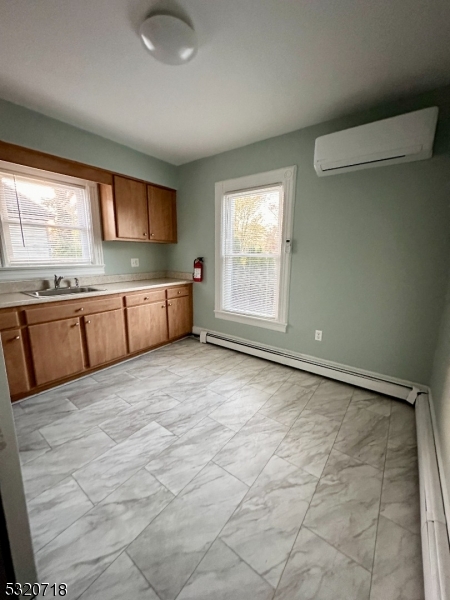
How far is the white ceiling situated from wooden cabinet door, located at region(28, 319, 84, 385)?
195cm

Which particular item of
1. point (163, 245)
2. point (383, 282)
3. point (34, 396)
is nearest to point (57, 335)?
point (34, 396)

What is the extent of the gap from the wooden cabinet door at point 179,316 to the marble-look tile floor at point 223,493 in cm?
127

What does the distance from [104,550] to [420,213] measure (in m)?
2.96

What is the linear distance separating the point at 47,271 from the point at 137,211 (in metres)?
1.27

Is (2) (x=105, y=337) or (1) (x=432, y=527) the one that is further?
(2) (x=105, y=337)

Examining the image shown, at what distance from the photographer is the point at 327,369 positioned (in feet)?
8.36

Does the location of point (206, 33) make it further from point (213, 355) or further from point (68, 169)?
point (213, 355)

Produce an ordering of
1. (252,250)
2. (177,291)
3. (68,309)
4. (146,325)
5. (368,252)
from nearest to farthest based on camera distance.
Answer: (368,252), (68,309), (252,250), (146,325), (177,291)

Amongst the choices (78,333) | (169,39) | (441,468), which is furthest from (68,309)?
(441,468)

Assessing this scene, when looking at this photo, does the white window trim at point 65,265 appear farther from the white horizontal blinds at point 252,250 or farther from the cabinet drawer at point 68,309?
the white horizontal blinds at point 252,250

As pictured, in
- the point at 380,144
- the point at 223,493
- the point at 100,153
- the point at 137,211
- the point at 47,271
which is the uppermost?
the point at 100,153

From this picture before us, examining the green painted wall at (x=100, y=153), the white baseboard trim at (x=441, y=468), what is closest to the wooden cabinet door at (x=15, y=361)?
the green painted wall at (x=100, y=153)

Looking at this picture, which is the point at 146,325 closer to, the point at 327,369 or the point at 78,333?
the point at 78,333

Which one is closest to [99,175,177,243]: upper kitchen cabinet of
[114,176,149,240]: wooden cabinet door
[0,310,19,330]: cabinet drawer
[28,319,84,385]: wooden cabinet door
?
[114,176,149,240]: wooden cabinet door
